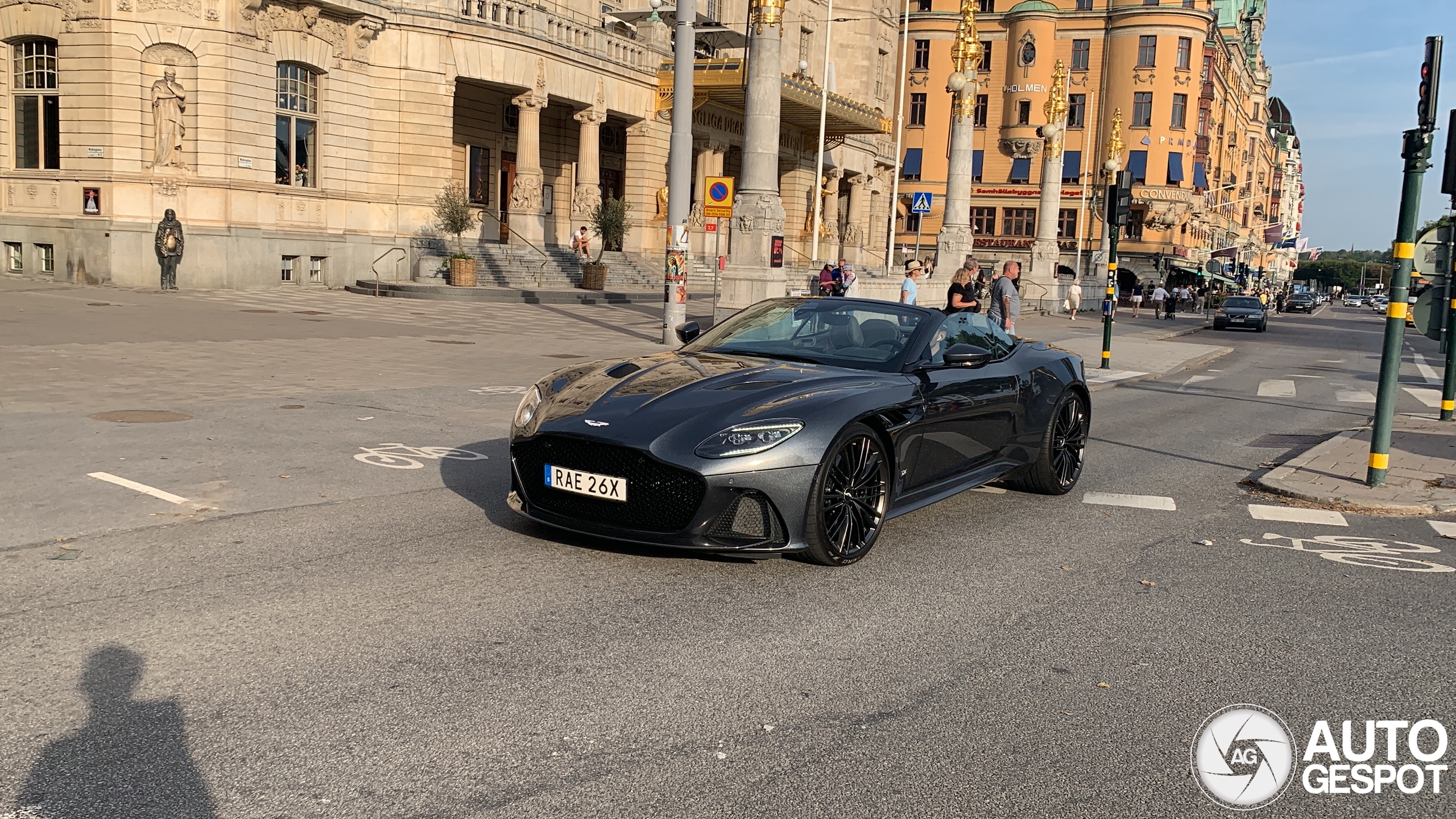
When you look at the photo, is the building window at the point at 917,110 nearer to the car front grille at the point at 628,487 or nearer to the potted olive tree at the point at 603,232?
the potted olive tree at the point at 603,232

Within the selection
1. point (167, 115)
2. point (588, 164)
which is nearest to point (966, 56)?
point (588, 164)

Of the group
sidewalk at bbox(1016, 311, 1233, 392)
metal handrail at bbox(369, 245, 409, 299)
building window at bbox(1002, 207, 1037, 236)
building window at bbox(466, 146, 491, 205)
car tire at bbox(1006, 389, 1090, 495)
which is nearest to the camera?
car tire at bbox(1006, 389, 1090, 495)

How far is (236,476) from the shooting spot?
8.04m

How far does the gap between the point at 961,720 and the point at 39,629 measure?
11.8 feet

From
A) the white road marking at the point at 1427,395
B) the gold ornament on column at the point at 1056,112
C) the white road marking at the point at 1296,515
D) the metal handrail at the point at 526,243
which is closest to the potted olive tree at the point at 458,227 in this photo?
the metal handrail at the point at 526,243

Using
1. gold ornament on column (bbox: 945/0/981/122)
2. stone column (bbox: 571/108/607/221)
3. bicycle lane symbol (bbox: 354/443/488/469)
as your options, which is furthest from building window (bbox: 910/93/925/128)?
bicycle lane symbol (bbox: 354/443/488/469)

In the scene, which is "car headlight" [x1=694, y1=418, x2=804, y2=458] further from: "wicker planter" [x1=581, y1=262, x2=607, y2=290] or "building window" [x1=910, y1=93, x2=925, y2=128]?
"building window" [x1=910, y1=93, x2=925, y2=128]

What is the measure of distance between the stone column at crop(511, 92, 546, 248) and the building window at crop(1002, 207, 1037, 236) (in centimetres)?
4927

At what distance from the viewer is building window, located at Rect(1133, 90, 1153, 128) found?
74625mm

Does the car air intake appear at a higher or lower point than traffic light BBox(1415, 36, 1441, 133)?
lower

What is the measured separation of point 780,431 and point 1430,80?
22.6 ft

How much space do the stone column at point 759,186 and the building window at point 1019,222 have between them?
58.4 meters

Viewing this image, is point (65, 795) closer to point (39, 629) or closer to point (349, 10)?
point (39, 629)

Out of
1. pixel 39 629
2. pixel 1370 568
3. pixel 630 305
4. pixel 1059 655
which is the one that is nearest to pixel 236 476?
pixel 39 629
